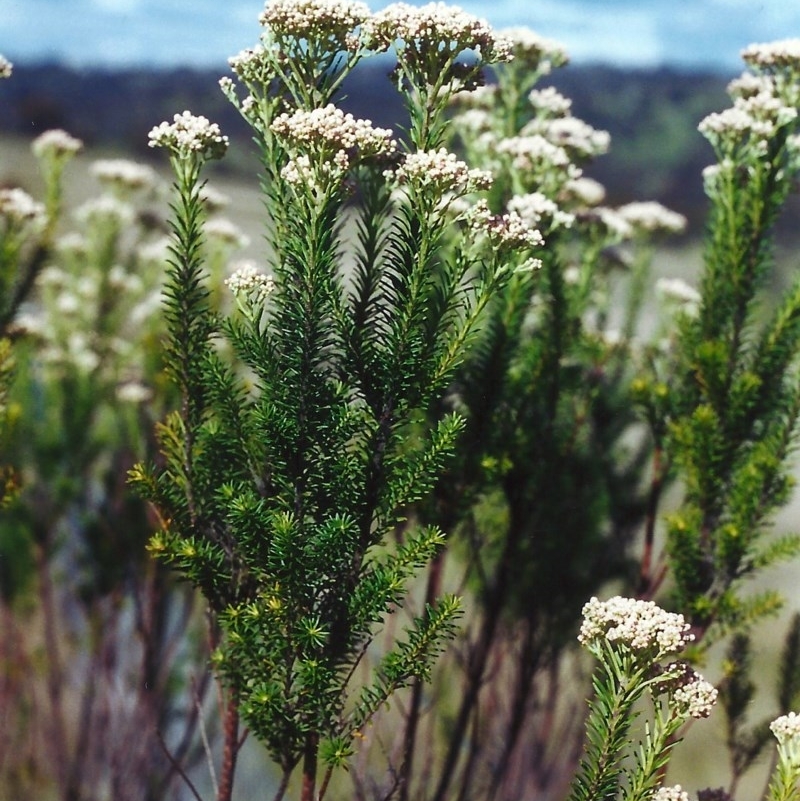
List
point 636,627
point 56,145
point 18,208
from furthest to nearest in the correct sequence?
point 56,145 < point 18,208 < point 636,627

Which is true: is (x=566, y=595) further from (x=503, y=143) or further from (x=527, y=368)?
(x=503, y=143)

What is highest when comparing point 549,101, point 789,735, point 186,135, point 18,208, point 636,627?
point 549,101

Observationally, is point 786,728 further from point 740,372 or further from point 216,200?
point 216,200

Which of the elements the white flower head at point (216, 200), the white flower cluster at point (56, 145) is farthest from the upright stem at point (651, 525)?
the white flower cluster at point (56, 145)

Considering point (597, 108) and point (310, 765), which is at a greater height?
point (597, 108)

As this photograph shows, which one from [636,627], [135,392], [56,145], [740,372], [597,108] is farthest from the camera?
[597,108]

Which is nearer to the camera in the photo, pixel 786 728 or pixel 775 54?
pixel 786 728

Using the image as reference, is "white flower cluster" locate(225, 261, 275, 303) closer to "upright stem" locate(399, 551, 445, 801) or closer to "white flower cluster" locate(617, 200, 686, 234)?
"upright stem" locate(399, 551, 445, 801)

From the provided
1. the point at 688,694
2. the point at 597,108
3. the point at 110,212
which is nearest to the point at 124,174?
the point at 110,212
